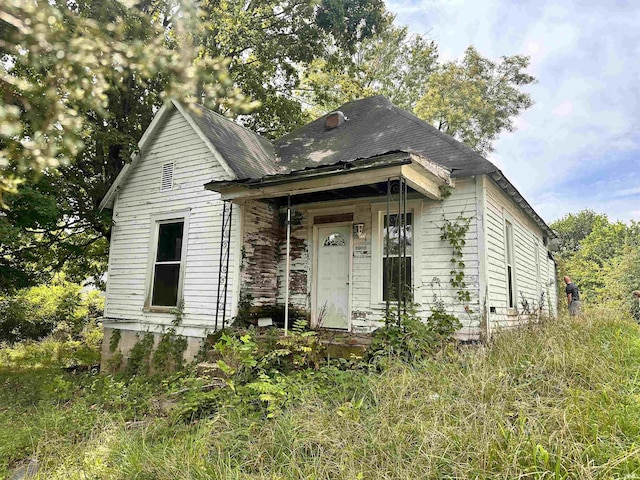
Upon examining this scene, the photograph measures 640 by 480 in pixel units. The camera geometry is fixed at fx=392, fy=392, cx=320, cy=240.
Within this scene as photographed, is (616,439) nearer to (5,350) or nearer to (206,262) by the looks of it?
(206,262)

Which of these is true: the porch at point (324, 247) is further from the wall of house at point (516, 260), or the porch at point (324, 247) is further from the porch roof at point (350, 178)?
the wall of house at point (516, 260)

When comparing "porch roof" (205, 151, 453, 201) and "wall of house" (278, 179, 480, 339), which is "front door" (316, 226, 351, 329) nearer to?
"wall of house" (278, 179, 480, 339)

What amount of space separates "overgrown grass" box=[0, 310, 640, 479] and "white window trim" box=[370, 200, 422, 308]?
2.23m

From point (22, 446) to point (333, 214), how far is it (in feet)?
19.1

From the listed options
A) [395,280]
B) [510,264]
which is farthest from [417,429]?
[510,264]

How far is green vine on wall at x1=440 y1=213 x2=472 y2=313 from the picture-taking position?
6500mm

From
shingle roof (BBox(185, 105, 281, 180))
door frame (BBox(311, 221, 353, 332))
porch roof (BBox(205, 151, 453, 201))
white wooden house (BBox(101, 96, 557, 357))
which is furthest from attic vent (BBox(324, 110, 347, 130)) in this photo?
porch roof (BBox(205, 151, 453, 201))

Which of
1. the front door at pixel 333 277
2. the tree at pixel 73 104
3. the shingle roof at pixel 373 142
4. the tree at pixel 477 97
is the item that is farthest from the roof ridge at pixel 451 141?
the tree at pixel 477 97

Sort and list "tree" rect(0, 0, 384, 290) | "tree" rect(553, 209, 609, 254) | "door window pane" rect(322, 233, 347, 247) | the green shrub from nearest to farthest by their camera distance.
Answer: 1. "tree" rect(0, 0, 384, 290)
2. the green shrub
3. "door window pane" rect(322, 233, 347, 247)
4. "tree" rect(553, 209, 609, 254)

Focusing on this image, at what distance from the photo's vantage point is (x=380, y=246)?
24.3 feet

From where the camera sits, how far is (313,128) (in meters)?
10.5

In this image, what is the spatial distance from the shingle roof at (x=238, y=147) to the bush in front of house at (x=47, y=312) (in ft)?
30.5

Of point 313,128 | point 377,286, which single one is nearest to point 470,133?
point 313,128

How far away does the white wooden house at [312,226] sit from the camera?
655cm
